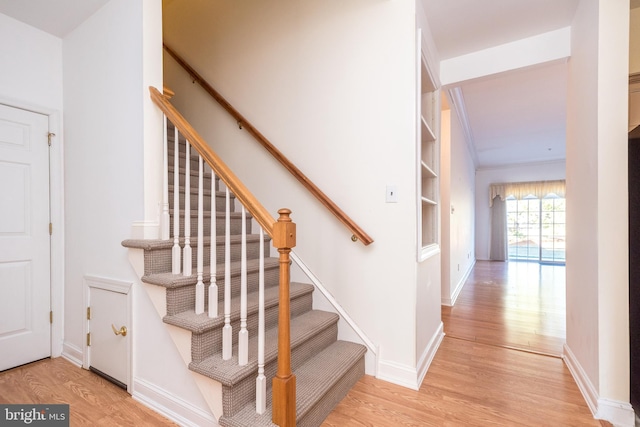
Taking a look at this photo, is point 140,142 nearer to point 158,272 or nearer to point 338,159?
point 158,272

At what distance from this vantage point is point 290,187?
2377mm

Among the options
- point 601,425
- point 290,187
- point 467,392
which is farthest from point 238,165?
point 601,425

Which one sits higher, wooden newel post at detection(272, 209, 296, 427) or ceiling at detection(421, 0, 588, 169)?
ceiling at detection(421, 0, 588, 169)

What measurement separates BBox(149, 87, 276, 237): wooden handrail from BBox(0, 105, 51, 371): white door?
123 centimetres

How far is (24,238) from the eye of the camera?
7.07 feet

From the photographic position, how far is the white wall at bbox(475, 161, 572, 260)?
800cm

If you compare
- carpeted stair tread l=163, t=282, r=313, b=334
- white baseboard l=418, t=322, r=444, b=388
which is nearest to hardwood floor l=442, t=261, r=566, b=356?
white baseboard l=418, t=322, r=444, b=388

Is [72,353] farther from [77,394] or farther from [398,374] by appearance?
[398,374]

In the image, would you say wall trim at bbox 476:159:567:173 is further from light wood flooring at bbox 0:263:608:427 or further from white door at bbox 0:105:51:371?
white door at bbox 0:105:51:371

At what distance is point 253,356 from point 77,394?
4.06 ft

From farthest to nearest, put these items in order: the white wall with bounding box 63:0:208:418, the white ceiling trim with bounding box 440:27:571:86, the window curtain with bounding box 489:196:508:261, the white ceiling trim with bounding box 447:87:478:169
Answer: the window curtain with bounding box 489:196:508:261
the white ceiling trim with bounding box 447:87:478:169
the white ceiling trim with bounding box 440:27:571:86
the white wall with bounding box 63:0:208:418

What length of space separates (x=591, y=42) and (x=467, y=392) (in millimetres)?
2220

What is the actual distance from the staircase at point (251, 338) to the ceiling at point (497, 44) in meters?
1.40

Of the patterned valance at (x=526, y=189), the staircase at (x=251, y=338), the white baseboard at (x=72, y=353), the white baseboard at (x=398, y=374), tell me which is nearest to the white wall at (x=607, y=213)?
the white baseboard at (x=398, y=374)
